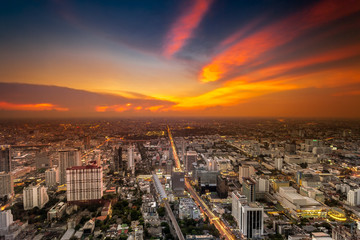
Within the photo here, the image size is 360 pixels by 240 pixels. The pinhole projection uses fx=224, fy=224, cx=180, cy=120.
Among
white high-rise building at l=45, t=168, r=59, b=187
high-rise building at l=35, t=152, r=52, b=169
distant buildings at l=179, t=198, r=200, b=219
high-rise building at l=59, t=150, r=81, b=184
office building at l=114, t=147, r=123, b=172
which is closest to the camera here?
distant buildings at l=179, t=198, r=200, b=219

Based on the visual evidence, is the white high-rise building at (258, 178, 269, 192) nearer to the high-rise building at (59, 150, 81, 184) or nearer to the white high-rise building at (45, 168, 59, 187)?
the high-rise building at (59, 150, 81, 184)

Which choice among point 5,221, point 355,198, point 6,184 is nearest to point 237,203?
point 355,198

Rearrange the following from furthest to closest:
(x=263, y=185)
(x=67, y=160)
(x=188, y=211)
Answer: (x=67, y=160)
(x=263, y=185)
(x=188, y=211)

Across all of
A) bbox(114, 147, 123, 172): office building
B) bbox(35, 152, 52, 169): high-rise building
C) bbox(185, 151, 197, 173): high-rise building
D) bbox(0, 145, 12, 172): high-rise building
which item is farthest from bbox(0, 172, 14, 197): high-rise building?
bbox(185, 151, 197, 173): high-rise building

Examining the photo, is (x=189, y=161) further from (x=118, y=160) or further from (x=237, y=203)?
(x=237, y=203)

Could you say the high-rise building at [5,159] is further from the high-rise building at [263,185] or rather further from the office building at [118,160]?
the high-rise building at [263,185]

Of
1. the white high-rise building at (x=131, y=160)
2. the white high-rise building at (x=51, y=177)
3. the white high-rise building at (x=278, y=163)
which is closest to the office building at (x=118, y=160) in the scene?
the white high-rise building at (x=131, y=160)
